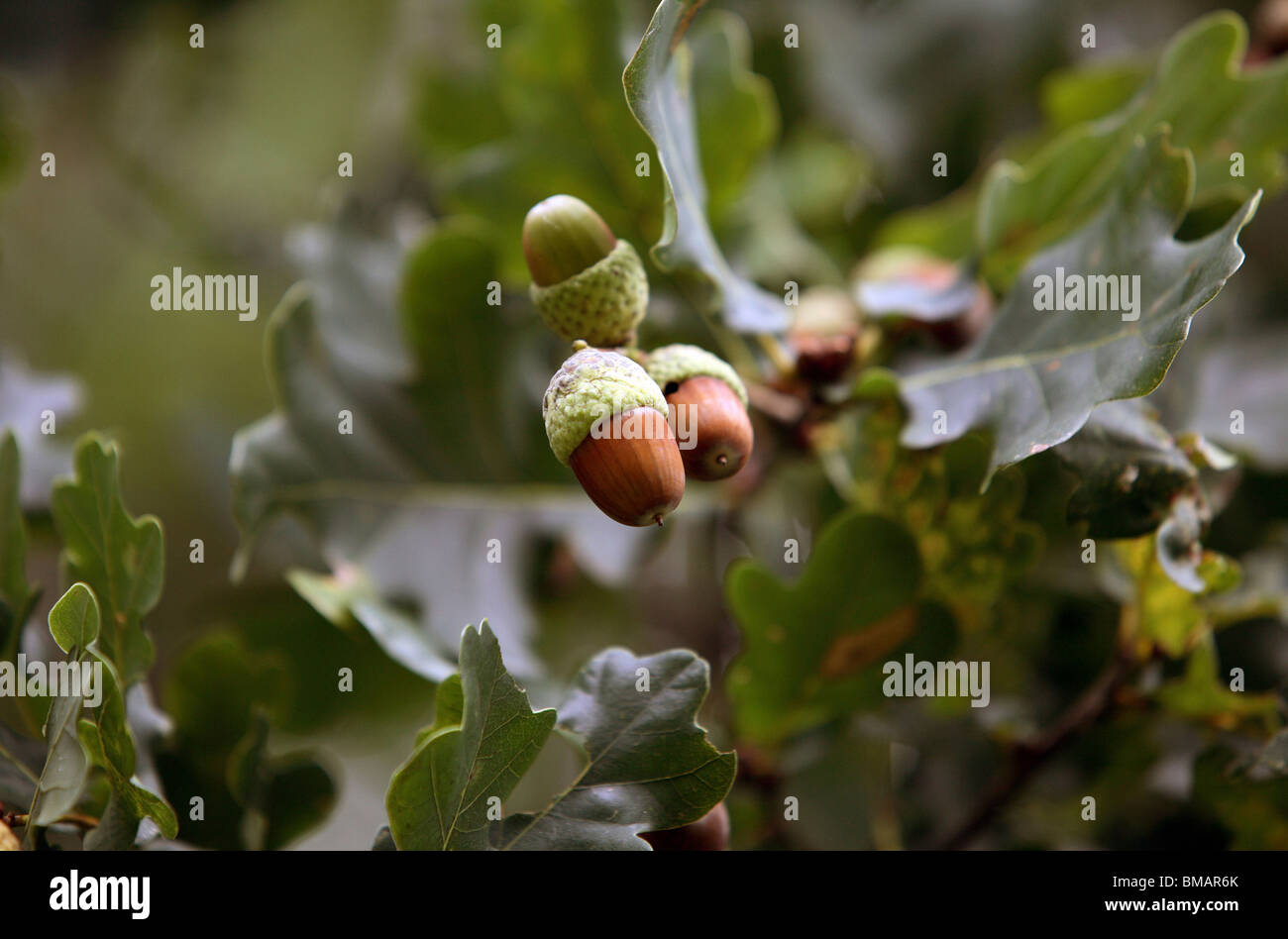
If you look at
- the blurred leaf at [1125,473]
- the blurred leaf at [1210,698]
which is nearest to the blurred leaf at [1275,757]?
the blurred leaf at [1210,698]

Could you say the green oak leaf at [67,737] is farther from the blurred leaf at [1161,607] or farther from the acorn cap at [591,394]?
the blurred leaf at [1161,607]

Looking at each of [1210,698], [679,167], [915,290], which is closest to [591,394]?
[679,167]

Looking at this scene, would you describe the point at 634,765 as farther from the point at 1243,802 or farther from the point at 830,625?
the point at 1243,802

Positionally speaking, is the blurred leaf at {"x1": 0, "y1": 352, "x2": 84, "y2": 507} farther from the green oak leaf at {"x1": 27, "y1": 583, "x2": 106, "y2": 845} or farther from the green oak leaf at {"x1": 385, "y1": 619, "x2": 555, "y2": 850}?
the green oak leaf at {"x1": 385, "y1": 619, "x2": 555, "y2": 850}

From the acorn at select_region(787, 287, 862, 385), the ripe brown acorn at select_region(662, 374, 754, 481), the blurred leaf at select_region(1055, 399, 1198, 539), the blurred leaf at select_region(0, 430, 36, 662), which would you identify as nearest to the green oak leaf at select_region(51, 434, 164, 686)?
the blurred leaf at select_region(0, 430, 36, 662)
